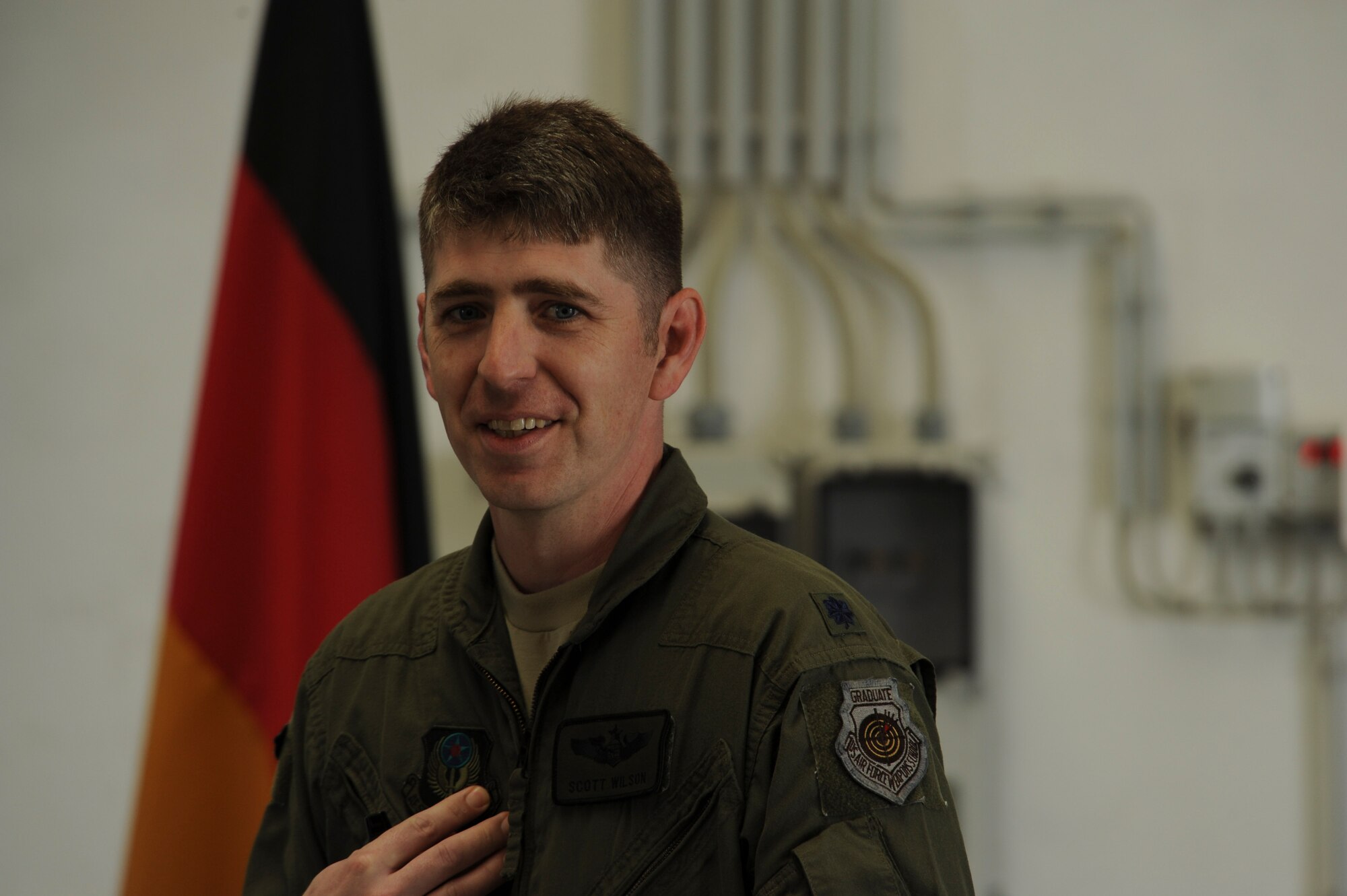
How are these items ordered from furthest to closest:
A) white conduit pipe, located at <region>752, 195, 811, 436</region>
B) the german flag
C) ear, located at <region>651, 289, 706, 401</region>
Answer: white conduit pipe, located at <region>752, 195, 811, 436</region> < the german flag < ear, located at <region>651, 289, 706, 401</region>

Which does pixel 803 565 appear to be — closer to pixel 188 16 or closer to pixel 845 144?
pixel 845 144

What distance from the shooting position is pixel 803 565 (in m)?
0.90

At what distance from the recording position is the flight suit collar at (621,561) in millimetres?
873

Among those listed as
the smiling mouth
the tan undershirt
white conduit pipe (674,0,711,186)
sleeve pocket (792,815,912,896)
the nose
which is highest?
white conduit pipe (674,0,711,186)

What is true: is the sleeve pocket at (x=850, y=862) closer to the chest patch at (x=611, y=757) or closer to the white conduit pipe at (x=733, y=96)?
the chest patch at (x=611, y=757)

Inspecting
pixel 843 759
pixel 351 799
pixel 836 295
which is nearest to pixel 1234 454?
pixel 836 295

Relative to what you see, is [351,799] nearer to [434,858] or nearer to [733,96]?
[434,858]

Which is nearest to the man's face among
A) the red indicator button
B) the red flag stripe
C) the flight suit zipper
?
the flight suit zipper

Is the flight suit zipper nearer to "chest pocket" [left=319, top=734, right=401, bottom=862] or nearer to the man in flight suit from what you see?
the man in flight suit

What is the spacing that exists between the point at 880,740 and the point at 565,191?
45 centimetres

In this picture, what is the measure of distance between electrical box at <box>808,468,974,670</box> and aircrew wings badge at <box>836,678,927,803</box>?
1.41 m

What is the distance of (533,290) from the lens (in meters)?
0.87

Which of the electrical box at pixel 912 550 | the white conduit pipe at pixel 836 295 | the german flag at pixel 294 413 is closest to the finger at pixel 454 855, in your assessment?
the german flag at pixel 294 413

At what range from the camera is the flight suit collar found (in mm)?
873
